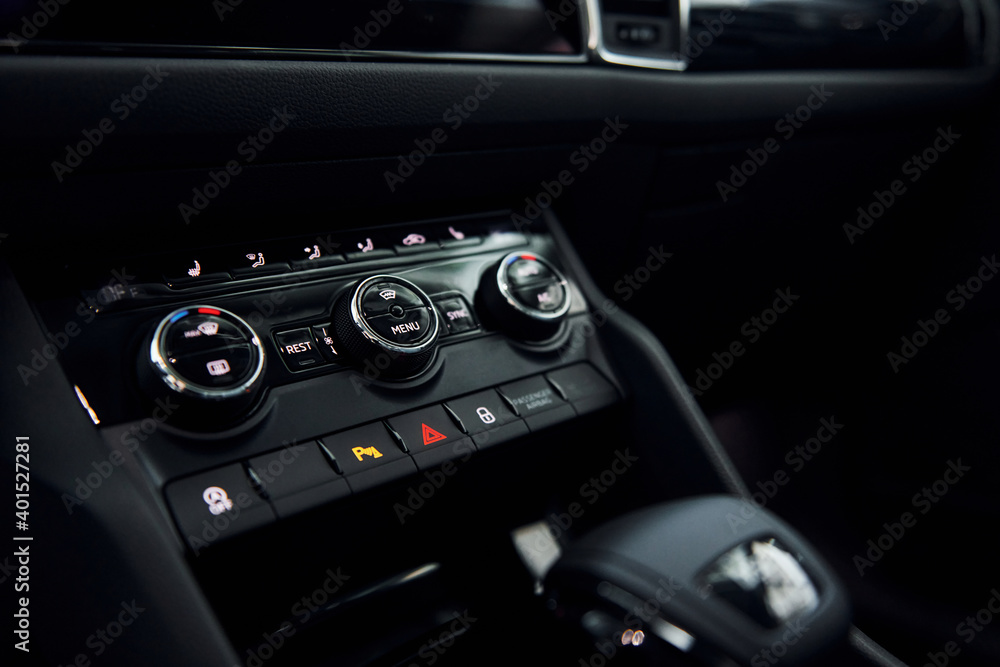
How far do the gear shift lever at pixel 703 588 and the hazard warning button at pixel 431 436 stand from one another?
5.7 inches

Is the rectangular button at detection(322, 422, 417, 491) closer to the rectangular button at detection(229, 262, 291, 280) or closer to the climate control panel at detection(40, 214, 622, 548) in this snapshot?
the climate control panel at detection(40, 214, 622, 548)

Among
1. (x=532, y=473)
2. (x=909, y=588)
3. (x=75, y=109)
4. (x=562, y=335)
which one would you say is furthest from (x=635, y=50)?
(x=909, y=588)

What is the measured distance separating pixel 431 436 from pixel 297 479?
Answer: 0.13 m

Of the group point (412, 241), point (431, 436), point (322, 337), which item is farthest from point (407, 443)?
point (412, 241)

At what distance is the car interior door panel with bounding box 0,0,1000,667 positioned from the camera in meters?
0.55

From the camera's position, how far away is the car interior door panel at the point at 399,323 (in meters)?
0.55

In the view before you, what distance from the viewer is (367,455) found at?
0.67 metres

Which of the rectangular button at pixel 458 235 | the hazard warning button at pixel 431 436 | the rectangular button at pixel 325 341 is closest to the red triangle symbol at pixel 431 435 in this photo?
the hazard warning button at pixel 431 436

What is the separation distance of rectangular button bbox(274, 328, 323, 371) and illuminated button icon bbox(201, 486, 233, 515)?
128 mm

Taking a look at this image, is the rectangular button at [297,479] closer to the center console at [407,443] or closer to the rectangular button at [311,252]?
the center console at [407,443]

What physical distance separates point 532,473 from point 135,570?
414mm

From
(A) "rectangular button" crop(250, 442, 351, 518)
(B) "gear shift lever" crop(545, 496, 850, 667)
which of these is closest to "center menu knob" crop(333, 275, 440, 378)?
(A) "rectangular button" crop(250, 442, 351, 518)

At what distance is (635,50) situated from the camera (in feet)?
3.02

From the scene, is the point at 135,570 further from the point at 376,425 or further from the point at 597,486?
the point at 597,486
